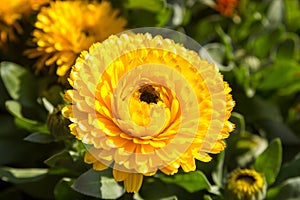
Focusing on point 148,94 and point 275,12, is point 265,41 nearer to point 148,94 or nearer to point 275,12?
point 275,12

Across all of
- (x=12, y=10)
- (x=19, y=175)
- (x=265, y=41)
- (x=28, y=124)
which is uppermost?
(x=12, y=10)

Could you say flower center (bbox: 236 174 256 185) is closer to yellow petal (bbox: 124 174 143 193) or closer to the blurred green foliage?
the blurred green foliage

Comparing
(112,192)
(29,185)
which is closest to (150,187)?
(112,192)

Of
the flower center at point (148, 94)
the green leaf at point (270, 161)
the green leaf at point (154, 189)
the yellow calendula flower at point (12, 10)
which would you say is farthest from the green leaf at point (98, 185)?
the yellow calendula flower at point (12, 10)

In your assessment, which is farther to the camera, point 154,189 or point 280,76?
point 280,76

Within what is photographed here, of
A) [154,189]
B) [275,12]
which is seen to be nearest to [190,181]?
[154,189]

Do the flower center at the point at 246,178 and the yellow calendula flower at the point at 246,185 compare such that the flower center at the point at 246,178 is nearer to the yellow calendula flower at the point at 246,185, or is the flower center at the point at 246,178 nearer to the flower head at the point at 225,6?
the yellow calendula flower at the point at 246,185

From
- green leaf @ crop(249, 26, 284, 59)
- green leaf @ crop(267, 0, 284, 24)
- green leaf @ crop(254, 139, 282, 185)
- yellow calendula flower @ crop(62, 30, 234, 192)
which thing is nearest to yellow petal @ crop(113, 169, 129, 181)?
yellow calendula flower @ crop(62, 30, 234, 192)
